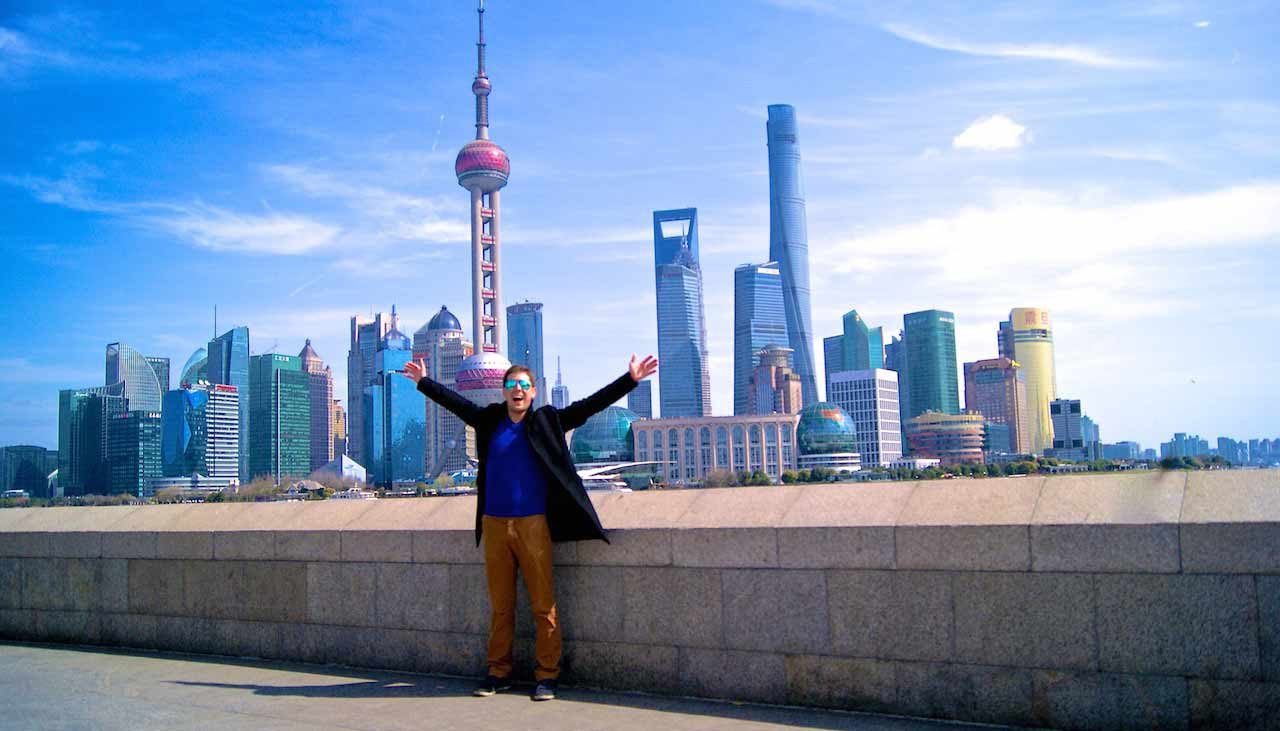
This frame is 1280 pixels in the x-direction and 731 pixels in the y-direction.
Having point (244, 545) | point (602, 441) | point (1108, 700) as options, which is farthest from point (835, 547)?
point (602, 441)

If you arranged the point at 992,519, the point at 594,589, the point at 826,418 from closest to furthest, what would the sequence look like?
the point at 992,519, the point at 594,589, the point at 826,418

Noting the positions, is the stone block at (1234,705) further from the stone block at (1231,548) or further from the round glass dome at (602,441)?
the round glass dome at (602,441)

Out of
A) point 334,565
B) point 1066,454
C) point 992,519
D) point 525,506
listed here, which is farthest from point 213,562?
point 1066,454

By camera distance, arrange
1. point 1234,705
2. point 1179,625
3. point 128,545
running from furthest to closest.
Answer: point 128,545
point 1179,625
point 1234,705

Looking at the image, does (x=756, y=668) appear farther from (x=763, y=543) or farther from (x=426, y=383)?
(x=426, y=383)

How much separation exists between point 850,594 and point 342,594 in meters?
4.27

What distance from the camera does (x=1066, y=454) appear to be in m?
193

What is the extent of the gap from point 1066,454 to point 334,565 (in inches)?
8010

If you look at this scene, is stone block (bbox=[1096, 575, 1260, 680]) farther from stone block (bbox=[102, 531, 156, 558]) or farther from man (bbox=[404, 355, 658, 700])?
stone block (bbox=[102, 531, 156, 558])

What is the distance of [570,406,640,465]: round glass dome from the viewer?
17838cm

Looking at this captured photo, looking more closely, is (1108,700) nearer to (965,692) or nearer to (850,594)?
(965,692)

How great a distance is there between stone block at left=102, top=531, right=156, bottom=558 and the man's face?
4293mm

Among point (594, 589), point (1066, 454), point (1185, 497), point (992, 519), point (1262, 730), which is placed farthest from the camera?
point (1066, 454)

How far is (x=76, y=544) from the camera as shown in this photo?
9.77 metres
